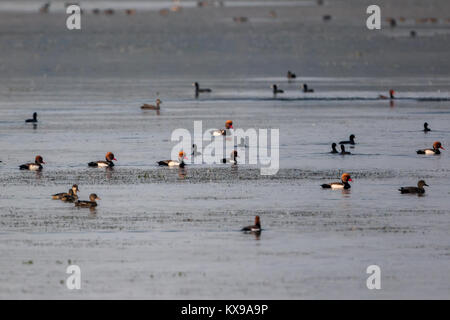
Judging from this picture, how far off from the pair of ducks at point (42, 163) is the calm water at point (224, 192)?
40cm

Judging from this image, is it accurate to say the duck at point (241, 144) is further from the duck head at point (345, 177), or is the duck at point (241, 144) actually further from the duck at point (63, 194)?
the duck at point (63, 194)

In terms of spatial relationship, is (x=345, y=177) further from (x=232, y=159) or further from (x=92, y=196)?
(x=92, y=196)

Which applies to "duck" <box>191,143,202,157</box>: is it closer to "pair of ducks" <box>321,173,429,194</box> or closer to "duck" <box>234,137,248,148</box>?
"duck" <box>234,137,248,148</box>

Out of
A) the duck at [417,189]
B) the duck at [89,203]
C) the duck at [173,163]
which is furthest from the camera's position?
the duck at [173,163]

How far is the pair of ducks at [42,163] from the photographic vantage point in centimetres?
3547

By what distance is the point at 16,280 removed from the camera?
21.3 metres

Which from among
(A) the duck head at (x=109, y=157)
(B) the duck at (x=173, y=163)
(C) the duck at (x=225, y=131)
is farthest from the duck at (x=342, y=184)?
(C) the duck at (x=225, y=131)

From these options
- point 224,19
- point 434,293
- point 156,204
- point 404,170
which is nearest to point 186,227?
point 156,204

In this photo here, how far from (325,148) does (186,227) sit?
618 inches

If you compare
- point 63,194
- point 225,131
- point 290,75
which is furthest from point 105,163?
point 290,75

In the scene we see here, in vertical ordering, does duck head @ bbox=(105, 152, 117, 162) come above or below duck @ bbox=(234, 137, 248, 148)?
below

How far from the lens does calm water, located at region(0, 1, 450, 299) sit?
21609 millimetres

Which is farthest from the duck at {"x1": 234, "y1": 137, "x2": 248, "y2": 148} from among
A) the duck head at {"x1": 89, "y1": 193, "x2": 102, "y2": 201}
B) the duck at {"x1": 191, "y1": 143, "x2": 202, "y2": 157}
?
the duck head at {"x1": 89, "y1": 193, "x2": 102, "y2": 201}

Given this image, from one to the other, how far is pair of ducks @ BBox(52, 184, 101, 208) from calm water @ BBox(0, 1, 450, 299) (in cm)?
19
